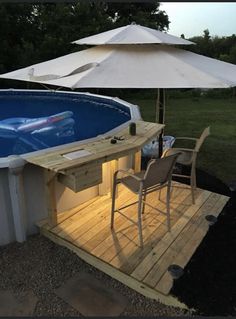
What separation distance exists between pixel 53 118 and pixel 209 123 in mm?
4740

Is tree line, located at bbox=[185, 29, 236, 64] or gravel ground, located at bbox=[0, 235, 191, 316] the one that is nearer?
gravel ground, located at bbox=[0, 235, 191, 316]

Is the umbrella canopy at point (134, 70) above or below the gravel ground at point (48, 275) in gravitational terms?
above

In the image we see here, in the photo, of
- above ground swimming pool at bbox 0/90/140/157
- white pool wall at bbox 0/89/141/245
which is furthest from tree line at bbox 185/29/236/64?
white pool wall at bbox 0/89/141/245

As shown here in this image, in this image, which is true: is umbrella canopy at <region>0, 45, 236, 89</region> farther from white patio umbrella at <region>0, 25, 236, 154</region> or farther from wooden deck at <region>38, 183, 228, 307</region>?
wooden deck at <region>38, 183, 228, 307</region>

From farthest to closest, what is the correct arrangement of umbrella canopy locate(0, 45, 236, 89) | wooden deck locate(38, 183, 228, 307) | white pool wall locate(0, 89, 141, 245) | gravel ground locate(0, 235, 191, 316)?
white pool wall locate(0, 89, 141, 245) < umbrella canopy locate(0, 45, 236, 89) < wooden deck locate(38, 183, 228, 307) < gravel ground locate(0, 235, 191, 316)

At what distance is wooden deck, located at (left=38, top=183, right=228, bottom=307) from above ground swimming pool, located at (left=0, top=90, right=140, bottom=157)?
78.9 inches

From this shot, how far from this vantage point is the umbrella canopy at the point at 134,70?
10.9 feet

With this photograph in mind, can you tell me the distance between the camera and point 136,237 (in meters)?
3.58

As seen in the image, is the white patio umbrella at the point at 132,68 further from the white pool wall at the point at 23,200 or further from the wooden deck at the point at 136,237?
the wooden deck at the point at 136,237

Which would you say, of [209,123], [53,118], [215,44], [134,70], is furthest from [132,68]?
[215,44]

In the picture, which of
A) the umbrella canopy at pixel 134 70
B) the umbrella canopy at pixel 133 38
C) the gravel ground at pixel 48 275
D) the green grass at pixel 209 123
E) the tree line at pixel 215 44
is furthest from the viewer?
the tree line at pixel 215 44

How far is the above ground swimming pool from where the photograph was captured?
253 inches

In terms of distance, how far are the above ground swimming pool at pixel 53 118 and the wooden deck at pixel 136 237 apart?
6.57 ft

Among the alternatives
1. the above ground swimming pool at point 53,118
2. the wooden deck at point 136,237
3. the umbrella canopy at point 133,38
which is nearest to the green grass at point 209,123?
the wooden deck at point 136,237
